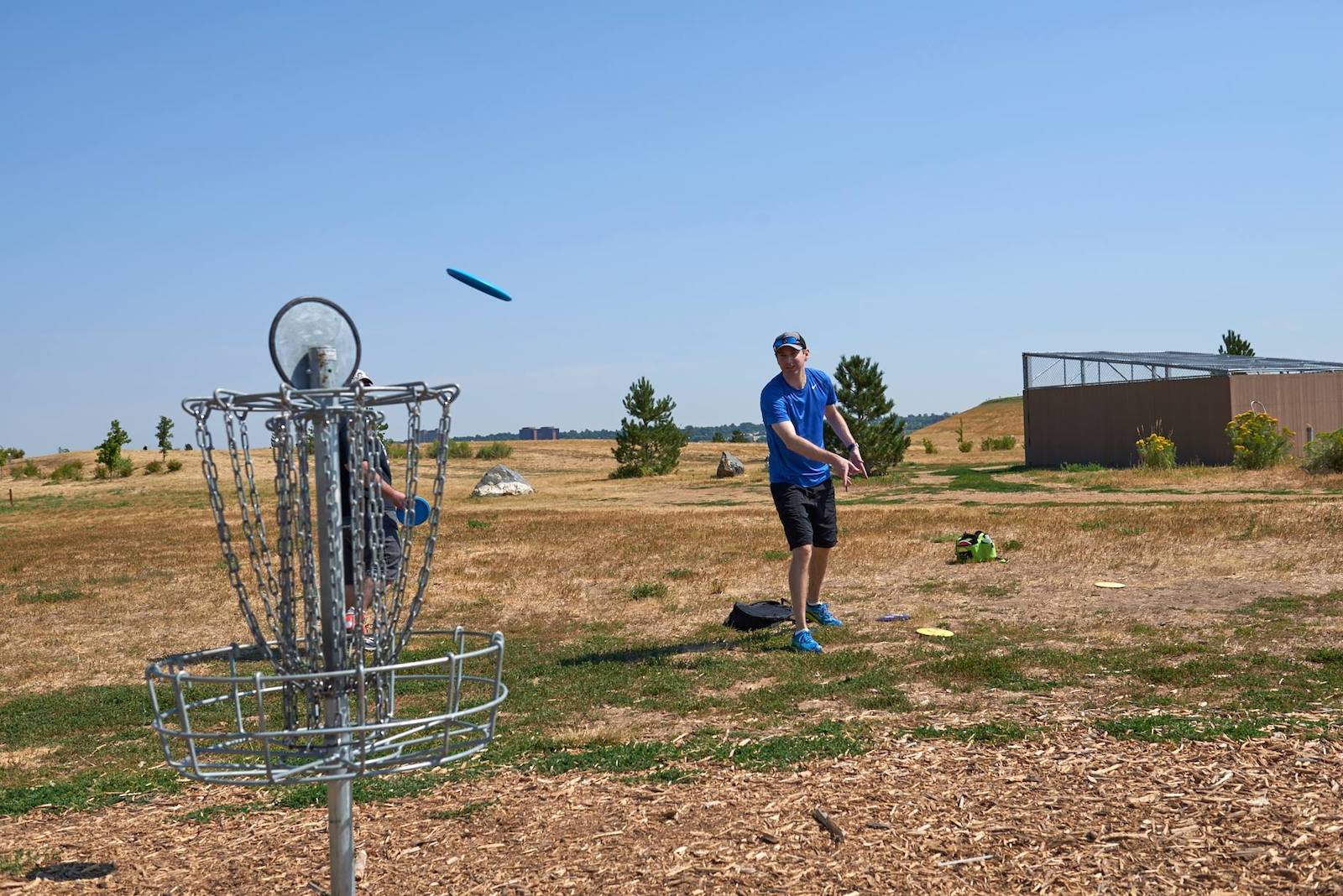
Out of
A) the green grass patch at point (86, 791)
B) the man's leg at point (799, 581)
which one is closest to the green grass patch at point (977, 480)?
the man's leg at point (799, 581)

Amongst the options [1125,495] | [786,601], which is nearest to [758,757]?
[786,601]

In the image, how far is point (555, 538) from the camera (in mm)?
16266

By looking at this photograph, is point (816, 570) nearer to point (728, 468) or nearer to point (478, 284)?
point (478, 284)

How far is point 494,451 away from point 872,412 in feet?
90.0

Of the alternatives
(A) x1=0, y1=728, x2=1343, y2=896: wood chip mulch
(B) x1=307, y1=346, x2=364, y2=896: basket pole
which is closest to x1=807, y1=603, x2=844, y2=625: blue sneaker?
(A) x1=0, y1=728, x2=1343, y2=896: wood chip mulch

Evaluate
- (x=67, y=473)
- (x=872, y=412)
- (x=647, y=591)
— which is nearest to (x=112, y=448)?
(x=67, y=473)

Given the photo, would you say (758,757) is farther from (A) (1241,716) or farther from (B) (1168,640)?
(B) (1168,640)

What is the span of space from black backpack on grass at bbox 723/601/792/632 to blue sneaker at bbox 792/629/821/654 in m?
0.86

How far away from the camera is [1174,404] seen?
1275 inches

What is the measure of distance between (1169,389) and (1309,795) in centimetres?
3065

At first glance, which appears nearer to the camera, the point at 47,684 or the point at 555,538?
the point at 47,684

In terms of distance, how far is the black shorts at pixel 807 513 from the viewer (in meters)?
7.48

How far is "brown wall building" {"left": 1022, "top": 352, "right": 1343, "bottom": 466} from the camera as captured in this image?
102 ft

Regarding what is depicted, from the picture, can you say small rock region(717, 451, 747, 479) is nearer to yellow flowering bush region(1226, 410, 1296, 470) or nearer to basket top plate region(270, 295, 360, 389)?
yellow flowering bush region(1226, 410, 1296, 470)
